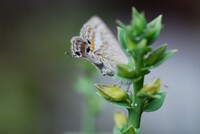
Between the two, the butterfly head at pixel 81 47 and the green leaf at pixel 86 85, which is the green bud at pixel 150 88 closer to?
the butterfly head at pixel 81 47

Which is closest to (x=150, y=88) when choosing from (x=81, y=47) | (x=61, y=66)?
Result: (x=81, y=47)

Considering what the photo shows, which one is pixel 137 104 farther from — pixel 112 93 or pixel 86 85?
pixel 86 85

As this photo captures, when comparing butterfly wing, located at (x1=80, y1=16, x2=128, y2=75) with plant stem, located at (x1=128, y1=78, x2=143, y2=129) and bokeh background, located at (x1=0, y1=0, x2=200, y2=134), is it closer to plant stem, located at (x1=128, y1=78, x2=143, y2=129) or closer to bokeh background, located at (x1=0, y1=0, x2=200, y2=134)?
plant stem, located at (x1=128, y1=78, x2=143, y2=129)

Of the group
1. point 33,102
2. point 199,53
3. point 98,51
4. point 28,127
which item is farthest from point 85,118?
point 199,53

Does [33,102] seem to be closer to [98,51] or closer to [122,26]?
[98,51]

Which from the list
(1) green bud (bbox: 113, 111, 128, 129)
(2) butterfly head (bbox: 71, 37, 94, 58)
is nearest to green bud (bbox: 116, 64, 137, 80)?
(1) green bud (bbox: 113, 111, 128, 129)

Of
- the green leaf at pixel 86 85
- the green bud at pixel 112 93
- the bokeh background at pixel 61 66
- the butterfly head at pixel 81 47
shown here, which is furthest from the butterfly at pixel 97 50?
the bokeh background at pixel 61 66
